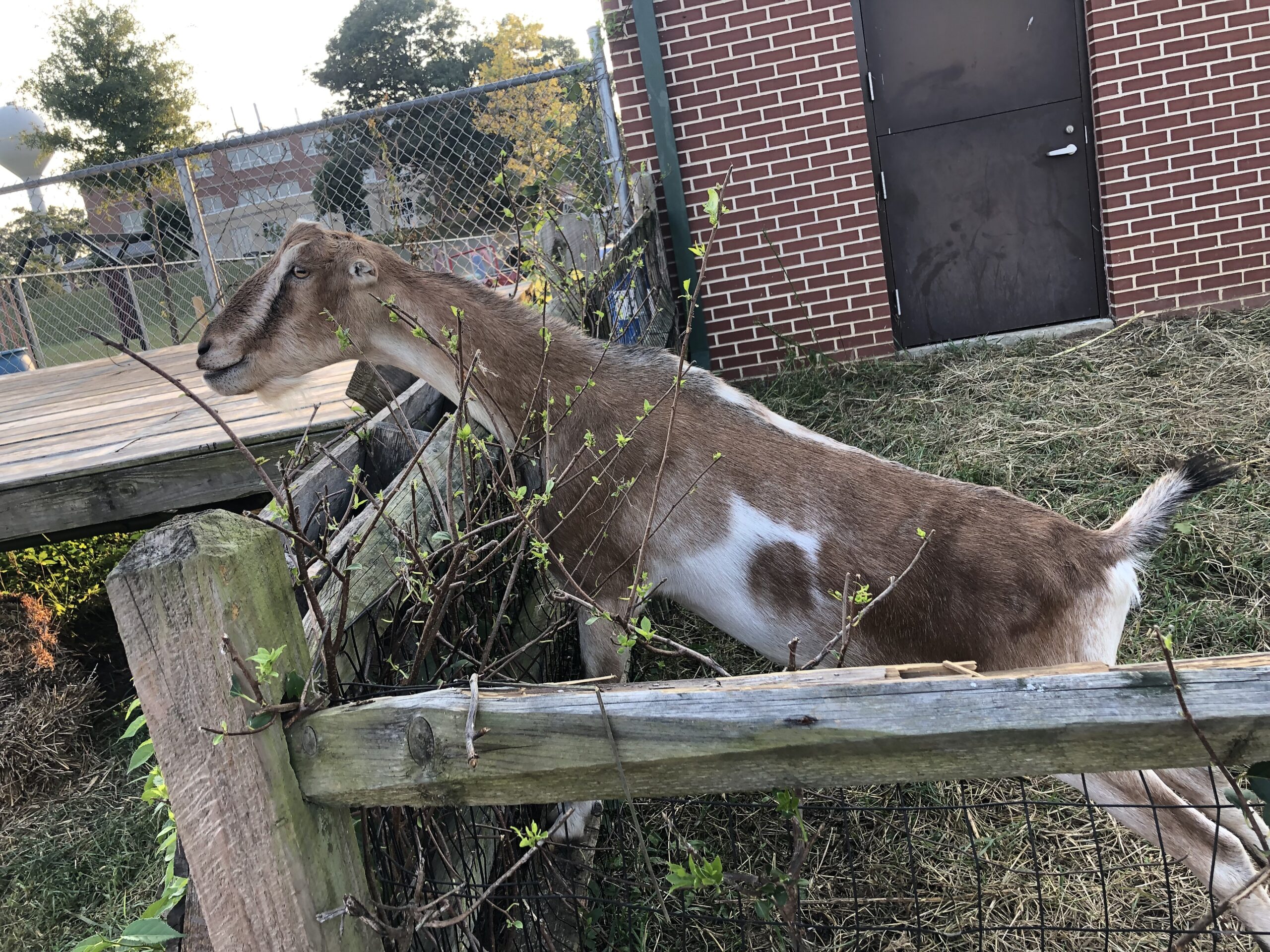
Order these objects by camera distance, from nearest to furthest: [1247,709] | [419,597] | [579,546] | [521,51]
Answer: [1247,709] < [419,597] < [579,546] < [521,51]

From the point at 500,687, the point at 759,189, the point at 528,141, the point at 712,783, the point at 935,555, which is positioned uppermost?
the point at 528,141

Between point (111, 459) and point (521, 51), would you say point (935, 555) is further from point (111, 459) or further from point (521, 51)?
point (521, 51)

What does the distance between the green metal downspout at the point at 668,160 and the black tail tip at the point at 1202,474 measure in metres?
3.88

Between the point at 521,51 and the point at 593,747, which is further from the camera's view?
the point at 521,51

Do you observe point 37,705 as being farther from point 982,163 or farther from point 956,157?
point 982,163

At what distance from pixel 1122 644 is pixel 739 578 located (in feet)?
5.42

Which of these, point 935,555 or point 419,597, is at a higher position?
point 419,597

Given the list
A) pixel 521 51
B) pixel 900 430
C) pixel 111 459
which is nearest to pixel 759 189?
pixel 900 430

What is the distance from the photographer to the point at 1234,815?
7.37 ft

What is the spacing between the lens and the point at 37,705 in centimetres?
443

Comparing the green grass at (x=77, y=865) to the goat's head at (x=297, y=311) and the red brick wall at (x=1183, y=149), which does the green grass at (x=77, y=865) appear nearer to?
the goat's head at (x=297, y=311)

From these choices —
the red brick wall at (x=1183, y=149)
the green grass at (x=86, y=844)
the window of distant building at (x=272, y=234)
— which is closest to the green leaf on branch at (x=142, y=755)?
the green grass at (x=86, y=844)

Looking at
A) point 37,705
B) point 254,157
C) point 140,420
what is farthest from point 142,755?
point 254,157

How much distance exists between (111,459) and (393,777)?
11.8 feet
